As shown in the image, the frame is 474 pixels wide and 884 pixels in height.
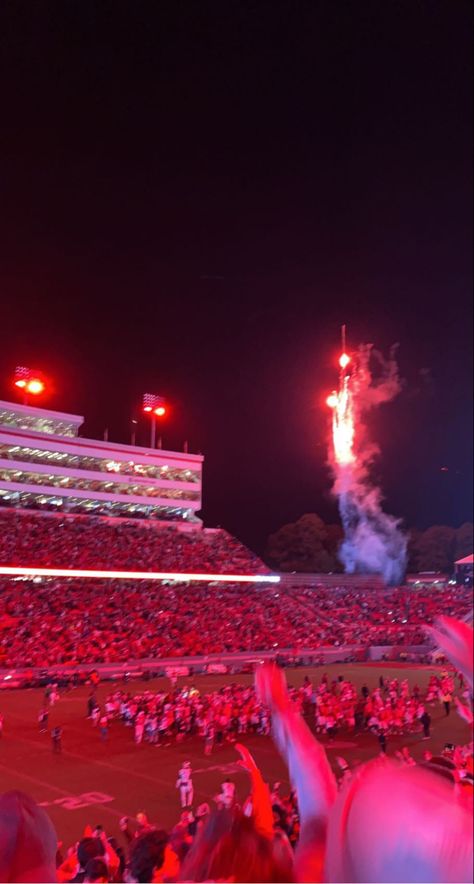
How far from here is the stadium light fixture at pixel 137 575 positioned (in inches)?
1574

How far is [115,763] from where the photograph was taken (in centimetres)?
1689

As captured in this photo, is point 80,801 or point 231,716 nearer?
point 80,801

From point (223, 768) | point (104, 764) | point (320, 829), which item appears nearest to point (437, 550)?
point (223, 768)

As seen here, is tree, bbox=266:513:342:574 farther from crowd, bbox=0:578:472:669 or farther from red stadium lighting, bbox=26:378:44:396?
red stadium lighting, bbox=26:378:44:396

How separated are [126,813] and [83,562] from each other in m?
31.1

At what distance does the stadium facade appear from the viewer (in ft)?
160

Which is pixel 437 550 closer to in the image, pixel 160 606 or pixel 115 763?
pixel 160 606

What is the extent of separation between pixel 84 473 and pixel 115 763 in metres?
36.6

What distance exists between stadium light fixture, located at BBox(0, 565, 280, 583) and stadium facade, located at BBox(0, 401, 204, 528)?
7.58 meters

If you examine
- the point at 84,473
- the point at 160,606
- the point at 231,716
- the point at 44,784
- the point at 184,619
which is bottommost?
the point at 44,784

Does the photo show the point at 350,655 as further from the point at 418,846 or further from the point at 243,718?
the point at 418,846

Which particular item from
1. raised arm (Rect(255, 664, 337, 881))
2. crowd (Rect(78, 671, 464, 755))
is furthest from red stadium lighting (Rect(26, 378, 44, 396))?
raised arm (Rect(255, 664, 337, 881))

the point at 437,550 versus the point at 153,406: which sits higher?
the point at 153,406

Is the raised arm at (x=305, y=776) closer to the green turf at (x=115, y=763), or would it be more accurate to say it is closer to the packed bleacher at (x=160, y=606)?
the green turf at (x=115, y=763)
